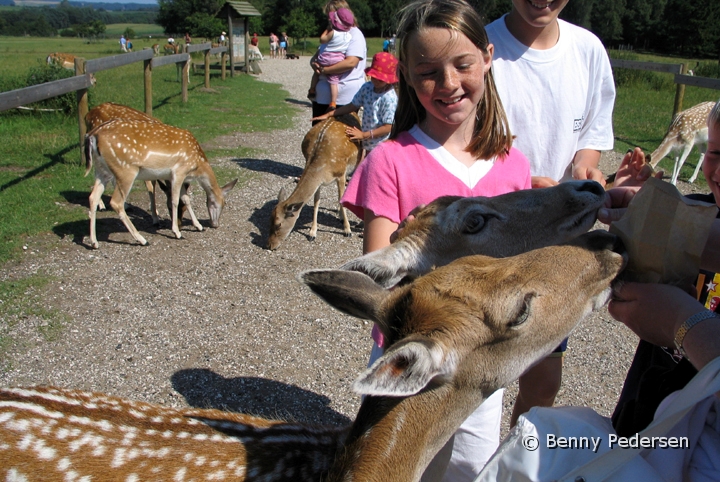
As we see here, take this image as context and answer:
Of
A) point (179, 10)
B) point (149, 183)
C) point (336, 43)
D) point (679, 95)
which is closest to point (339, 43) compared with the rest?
point (336, 43)

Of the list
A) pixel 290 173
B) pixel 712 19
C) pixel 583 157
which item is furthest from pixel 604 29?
pixel 583 157

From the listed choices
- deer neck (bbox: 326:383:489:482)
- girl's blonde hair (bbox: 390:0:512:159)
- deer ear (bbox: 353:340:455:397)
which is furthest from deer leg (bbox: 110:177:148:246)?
deer ear (bbox: 353:340:455:397)

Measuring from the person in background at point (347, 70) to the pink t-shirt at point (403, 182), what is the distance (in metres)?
6.74

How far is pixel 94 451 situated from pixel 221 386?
2.26 m

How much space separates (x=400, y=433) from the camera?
1.90m

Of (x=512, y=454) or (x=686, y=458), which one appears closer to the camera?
(x=686, y=458)

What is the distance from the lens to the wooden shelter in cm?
2465

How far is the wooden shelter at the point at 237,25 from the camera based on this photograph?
2465cm

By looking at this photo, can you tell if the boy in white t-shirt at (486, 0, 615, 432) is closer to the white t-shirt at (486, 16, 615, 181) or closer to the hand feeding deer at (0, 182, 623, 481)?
the white t-shirt at (486, 16, 615, 181)

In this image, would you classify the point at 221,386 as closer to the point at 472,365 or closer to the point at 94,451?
the point at 94,451

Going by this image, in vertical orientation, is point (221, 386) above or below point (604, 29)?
below

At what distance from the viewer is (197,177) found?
26.9ft

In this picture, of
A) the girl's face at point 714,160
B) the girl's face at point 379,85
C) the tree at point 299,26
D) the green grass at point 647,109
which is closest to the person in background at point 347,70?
the girl's face at point 379,85

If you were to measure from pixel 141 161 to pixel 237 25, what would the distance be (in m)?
20.6
